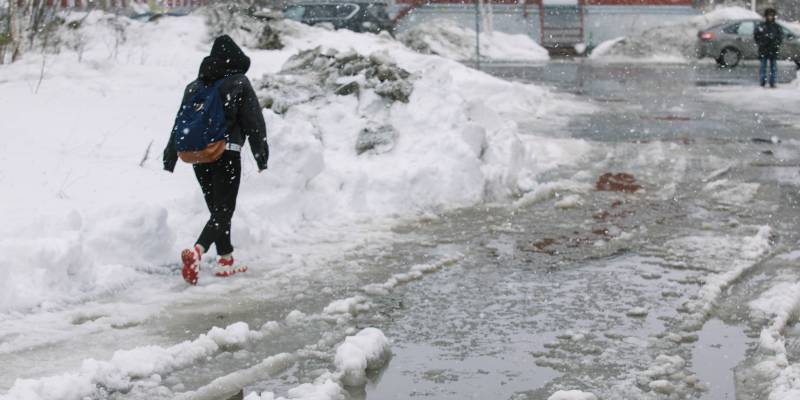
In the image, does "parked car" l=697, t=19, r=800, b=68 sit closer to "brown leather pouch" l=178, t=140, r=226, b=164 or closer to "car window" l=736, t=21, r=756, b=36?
"car window" l=736, t=21, r=756, b=36

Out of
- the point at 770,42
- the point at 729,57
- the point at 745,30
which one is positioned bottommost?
the point at 729,57

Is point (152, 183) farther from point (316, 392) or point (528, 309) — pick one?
point (316, 392)

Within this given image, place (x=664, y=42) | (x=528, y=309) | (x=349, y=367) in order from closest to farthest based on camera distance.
→ (x=349, y=367) → (x=528, y=309) → (x=664, y=42)

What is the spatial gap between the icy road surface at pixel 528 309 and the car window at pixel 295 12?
2234 centimetres

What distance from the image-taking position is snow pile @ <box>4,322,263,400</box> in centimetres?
448

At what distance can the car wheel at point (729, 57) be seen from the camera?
3041 cm

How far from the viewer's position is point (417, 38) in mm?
35062

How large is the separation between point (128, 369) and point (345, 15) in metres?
27.7

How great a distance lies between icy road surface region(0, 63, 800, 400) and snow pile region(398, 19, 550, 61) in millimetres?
24154

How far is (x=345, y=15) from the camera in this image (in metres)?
31.8

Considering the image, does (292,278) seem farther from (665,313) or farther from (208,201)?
(665,313)

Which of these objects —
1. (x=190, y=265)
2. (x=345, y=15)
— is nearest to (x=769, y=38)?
(x=345, y=15)

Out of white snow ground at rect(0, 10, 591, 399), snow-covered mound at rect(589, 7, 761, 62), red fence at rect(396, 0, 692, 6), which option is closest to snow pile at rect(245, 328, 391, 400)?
white snow ground at rect(0, 10, 591, 399)

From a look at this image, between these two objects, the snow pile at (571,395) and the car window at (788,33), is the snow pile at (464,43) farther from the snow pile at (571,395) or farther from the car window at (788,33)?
the snow pile at (571,395)
